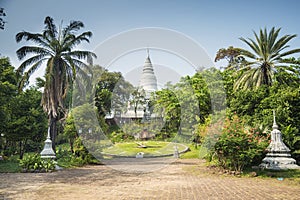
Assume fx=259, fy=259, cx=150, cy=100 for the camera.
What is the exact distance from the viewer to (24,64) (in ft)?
51.1

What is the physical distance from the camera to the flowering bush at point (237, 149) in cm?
971

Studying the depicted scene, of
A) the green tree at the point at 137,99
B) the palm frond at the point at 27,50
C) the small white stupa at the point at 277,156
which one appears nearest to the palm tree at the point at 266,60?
the small white stupa at the point at 277,156

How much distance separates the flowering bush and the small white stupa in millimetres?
321

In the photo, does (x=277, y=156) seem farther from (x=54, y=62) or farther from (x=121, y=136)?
(x=121, y=136)

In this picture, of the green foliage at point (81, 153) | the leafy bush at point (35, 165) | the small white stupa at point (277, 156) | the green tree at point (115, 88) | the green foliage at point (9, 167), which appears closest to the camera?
the small white stupa at point (277, 156)

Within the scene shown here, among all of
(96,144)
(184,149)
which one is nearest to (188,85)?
(184,149)

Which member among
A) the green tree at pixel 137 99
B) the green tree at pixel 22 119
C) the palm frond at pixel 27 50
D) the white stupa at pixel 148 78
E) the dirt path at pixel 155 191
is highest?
the white stupa at pixel 148 78

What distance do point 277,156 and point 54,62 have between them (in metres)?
12.7

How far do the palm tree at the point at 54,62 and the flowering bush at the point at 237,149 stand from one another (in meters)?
9.80

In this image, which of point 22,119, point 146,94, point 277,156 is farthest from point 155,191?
point 146,94

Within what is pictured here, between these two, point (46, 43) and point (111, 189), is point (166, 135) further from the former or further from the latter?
point (111, 189)

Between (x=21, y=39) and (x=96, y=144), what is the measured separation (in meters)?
7.73

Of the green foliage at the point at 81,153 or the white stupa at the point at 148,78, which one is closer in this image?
the green foliage at the point at 81,153

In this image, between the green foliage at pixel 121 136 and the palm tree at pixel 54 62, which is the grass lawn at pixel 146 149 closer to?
the green foliage at pixel 121 136
